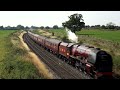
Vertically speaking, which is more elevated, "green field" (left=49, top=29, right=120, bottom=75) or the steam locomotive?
the steam locomotive

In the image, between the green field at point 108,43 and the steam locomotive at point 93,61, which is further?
the green field at point 108,43

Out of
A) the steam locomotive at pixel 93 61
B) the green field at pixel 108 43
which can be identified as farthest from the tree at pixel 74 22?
the steam locomotive at pixel 93 61

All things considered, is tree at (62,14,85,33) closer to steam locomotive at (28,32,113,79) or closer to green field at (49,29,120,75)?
green field at (49,29,120,75)

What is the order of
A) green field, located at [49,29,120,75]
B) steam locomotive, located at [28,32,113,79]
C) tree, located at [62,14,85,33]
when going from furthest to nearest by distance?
tree, located at [62,14,85,33] < green field, located at [49,29,120,75] < steam locomotive, located at [28,32,113,79]

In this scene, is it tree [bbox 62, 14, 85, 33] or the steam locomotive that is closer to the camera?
the steam locomotive

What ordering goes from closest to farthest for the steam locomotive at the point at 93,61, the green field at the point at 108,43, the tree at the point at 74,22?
the steam locomotive at the point at 93,61
the green field at the point at 108,43
the tree at the point at 74,22

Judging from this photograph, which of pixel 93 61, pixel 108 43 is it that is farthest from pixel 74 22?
pixel 93 61

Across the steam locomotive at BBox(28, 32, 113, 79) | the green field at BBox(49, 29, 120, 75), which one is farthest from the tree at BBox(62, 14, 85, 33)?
the steam locomotive at BBox(28, 32, 113, 79)

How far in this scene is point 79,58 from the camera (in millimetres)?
22469

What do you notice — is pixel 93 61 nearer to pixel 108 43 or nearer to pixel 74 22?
pixel 108 43

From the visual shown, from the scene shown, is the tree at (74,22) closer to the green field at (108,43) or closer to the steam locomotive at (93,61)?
the green field at (108,43)
